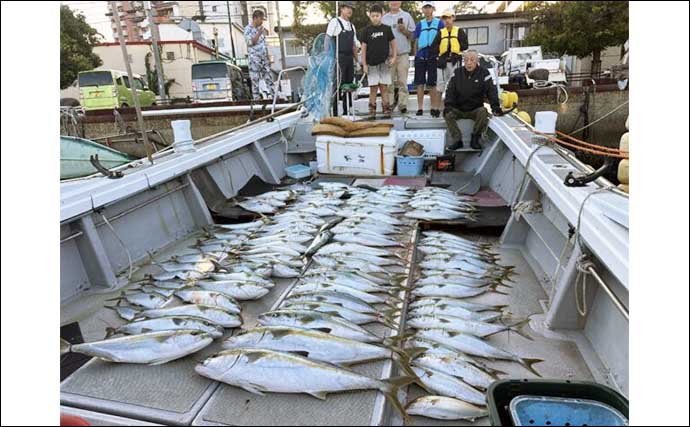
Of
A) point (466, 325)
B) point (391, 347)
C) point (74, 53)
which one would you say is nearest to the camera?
point (391, 347)

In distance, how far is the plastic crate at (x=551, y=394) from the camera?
6.51 ft

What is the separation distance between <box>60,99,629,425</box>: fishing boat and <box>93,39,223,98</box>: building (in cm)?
3192

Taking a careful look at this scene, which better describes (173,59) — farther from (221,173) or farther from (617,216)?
(617,216)

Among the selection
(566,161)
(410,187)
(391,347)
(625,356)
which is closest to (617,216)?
(625,356)

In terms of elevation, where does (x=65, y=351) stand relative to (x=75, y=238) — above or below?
below

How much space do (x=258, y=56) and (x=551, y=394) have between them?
1297 cm

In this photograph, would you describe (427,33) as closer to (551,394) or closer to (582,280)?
(582,280)

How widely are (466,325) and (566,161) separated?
215 centimetres

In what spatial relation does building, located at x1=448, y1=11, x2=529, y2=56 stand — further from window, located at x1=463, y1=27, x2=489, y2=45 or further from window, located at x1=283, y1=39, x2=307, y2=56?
window, located at x1=283, y1=39, x2=307, y2=56

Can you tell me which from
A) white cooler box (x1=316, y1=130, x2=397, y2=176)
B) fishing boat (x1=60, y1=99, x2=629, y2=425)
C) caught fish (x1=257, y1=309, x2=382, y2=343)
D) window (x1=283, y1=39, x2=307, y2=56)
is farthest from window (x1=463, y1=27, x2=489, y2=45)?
caught fish (x1=257, y1=309, x2=382, y2=343)

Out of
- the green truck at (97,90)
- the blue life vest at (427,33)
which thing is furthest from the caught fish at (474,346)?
the green truck at (97,90)

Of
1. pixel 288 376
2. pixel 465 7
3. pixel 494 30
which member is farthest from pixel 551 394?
pixel 465 7

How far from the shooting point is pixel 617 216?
2.57 meters

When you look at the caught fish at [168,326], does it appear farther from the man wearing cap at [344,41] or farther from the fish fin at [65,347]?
the man wearing cap at [344,41]
